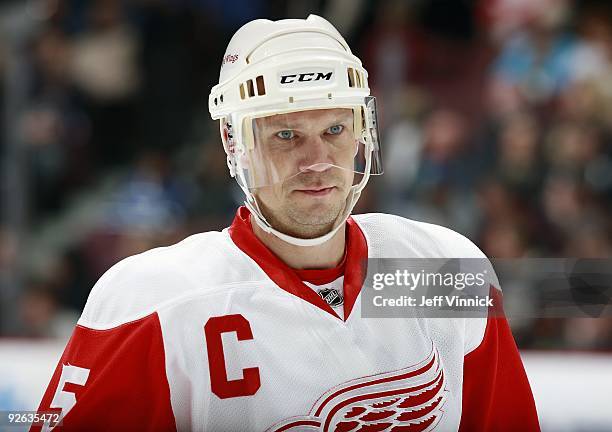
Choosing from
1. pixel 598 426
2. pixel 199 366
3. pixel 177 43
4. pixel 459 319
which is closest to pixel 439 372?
pixel 459 319

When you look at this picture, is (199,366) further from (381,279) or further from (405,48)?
(405,48)

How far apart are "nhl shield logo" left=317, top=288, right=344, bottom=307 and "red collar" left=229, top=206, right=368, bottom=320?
1cm

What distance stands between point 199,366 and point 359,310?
1.10 ft

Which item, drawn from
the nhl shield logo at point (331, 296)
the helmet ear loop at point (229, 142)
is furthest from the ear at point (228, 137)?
the nhl shield logo at point (331, 296)

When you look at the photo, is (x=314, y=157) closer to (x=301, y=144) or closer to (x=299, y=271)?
(x=301, y=144)

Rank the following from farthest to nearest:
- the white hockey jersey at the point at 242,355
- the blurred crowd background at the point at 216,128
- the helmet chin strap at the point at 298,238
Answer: the blurred crowd background at the point at 216,128, the helmet chin strap at the point at 298,238, the white hockey jersey at the point at 242,355

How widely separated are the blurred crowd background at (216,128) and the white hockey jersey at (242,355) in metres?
1.46

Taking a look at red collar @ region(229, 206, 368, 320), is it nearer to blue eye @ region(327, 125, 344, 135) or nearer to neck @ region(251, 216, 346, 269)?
neck @ region(251, 216, 346, 269)

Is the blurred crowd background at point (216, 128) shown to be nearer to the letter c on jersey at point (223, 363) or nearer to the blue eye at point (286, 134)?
the blue eye at point (286, 134)

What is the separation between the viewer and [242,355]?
195 cm

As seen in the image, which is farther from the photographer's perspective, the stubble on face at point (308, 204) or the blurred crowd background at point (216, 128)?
the blurred crowd background at point (216, 128)

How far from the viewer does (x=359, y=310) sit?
2.04 m

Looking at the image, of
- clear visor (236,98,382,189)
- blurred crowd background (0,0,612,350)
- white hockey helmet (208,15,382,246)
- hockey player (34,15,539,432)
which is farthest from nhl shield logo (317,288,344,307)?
blurred crowd background (0,0,612,350)

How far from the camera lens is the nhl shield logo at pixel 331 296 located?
80.3 inches
